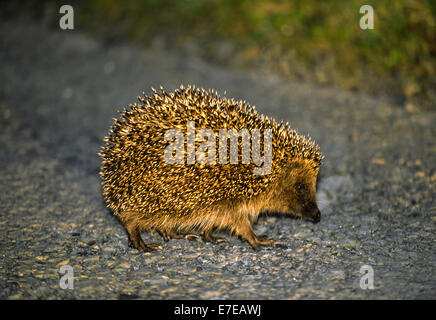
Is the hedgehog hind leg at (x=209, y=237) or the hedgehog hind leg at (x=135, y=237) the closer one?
the hedgehog hind leg at (x=135, y=237)

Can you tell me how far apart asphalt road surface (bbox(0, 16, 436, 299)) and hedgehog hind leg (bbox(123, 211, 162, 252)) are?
91 millimetres

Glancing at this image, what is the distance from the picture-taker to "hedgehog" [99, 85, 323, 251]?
4.98 m

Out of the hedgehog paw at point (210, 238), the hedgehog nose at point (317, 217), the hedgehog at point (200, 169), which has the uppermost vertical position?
the hedgehog at point (200, 169)

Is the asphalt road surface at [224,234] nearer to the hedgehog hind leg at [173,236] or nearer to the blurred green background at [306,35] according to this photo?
the hedgehog hind leg at [173,236]

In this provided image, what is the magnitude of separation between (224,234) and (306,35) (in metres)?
6.79

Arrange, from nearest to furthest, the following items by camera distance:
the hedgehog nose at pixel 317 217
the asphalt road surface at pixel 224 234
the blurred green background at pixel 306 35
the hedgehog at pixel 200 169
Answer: the asphalt road surface at pixel 224 234, the hedgehog at pixel 200 169, the hedgehog nose at pixel 317 217, the blurred green background at pixel 306 35

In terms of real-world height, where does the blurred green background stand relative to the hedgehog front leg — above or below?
above

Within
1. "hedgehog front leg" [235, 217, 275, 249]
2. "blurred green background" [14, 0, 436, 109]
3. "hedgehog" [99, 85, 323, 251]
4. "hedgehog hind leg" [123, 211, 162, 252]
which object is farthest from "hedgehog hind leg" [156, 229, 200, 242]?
"blurred green background" [14, 0, 436, 109]

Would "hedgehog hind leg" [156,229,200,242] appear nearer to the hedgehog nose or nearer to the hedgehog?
the hedgehog

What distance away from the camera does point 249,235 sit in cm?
531

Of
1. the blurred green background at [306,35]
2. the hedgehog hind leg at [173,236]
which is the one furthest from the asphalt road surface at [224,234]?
the blurred green background at [306,35]

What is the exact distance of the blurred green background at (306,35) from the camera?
31.0 feet

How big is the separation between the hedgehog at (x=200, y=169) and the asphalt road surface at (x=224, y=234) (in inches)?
13.4

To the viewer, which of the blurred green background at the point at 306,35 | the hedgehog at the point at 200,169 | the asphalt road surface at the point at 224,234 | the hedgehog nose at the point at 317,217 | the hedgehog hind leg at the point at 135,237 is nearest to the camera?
the asphalt road surface at the point at 224,234
